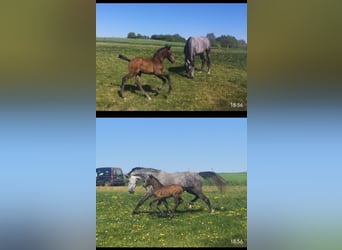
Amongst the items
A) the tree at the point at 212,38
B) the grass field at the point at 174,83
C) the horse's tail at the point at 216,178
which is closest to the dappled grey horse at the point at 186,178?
the horse's tail at the point at 216,178

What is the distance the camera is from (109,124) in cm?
217

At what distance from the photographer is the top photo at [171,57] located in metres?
2.17

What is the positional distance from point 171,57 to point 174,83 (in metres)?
0.10

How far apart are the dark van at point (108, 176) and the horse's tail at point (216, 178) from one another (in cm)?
31

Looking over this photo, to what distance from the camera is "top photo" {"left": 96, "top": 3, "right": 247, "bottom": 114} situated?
217 cm

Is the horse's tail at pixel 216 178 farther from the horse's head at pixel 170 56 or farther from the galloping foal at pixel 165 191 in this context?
the horse's head at pixel 170 56

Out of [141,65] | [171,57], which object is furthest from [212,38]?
[141,65]

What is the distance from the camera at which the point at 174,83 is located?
2203mm

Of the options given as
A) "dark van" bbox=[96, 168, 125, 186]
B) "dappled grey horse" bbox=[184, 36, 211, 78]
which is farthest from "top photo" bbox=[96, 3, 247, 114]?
"dark van" bbox=[96, 168, 125, 186]
